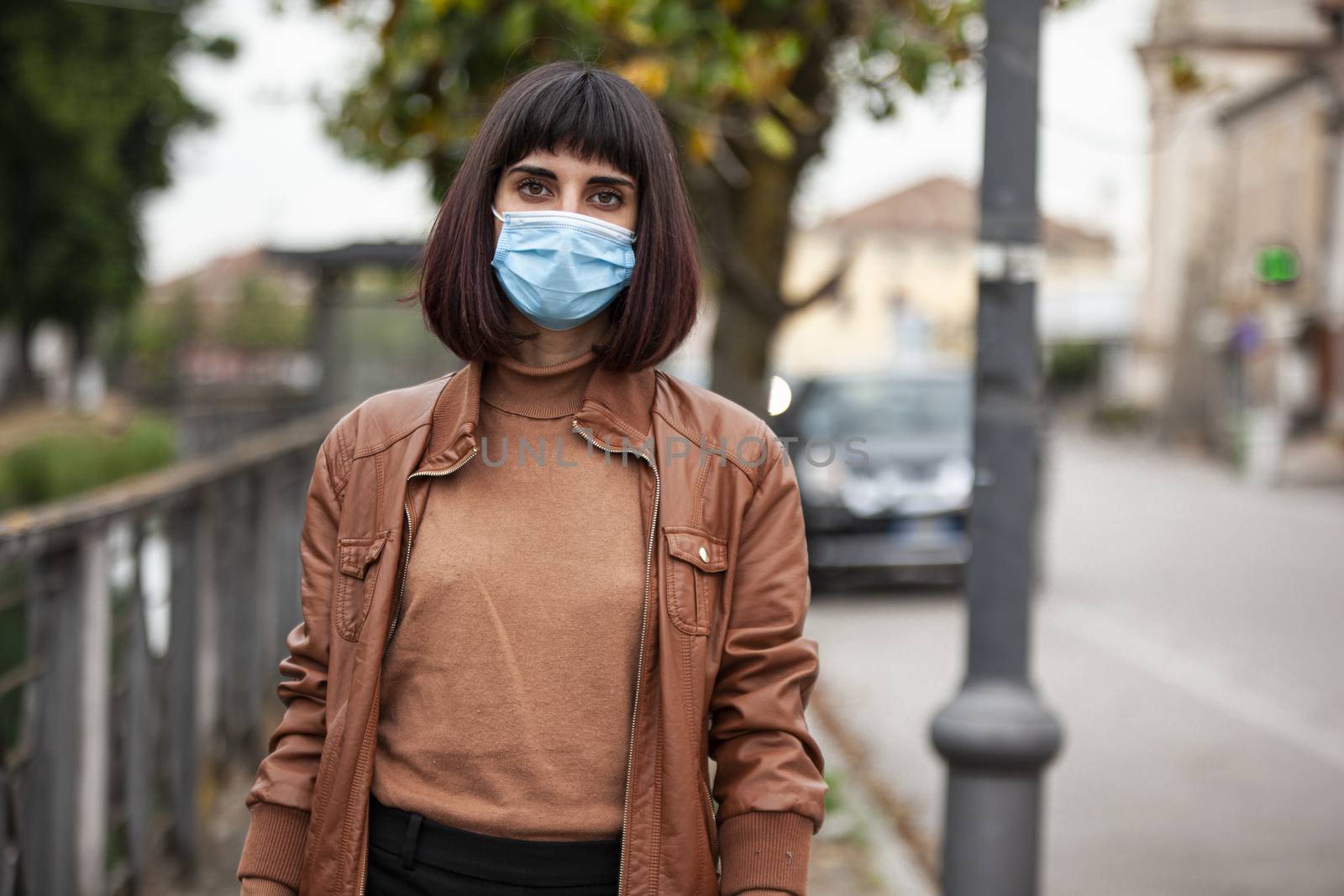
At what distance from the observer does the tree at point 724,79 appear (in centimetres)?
545

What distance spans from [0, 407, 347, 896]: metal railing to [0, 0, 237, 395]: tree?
27.5m

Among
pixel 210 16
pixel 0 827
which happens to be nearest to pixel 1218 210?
pixel 210 16

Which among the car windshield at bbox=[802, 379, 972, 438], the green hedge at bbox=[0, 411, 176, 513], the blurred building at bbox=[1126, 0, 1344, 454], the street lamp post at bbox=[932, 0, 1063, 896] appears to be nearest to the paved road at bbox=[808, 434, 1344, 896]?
the car windshield at bbox=[802, 379, 972, 438]

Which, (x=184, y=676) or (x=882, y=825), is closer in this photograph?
(x=184, y=676)

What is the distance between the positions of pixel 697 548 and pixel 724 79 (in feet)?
11.4

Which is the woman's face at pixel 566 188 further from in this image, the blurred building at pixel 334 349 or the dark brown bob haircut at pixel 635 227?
the blurred building at pixel 334 349

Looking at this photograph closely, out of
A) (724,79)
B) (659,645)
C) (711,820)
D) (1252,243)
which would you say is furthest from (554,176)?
(1252,243)

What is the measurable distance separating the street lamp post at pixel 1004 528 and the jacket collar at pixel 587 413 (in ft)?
5.99

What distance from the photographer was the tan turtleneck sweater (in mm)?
2125

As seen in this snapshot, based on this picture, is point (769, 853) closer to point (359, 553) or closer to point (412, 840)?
point (412, 840)

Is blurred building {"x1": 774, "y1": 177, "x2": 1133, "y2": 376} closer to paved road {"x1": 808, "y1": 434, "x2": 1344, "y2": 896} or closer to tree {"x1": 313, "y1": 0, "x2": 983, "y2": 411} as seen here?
paved road {"x1": 808, "y1": 434, "x2": 1344, "y2": 896}

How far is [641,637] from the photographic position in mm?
2145

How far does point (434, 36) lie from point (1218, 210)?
3991cm

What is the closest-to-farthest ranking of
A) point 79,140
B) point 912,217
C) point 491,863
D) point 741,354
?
point 491,863, point 741,354, point 79,140, point 912,217
